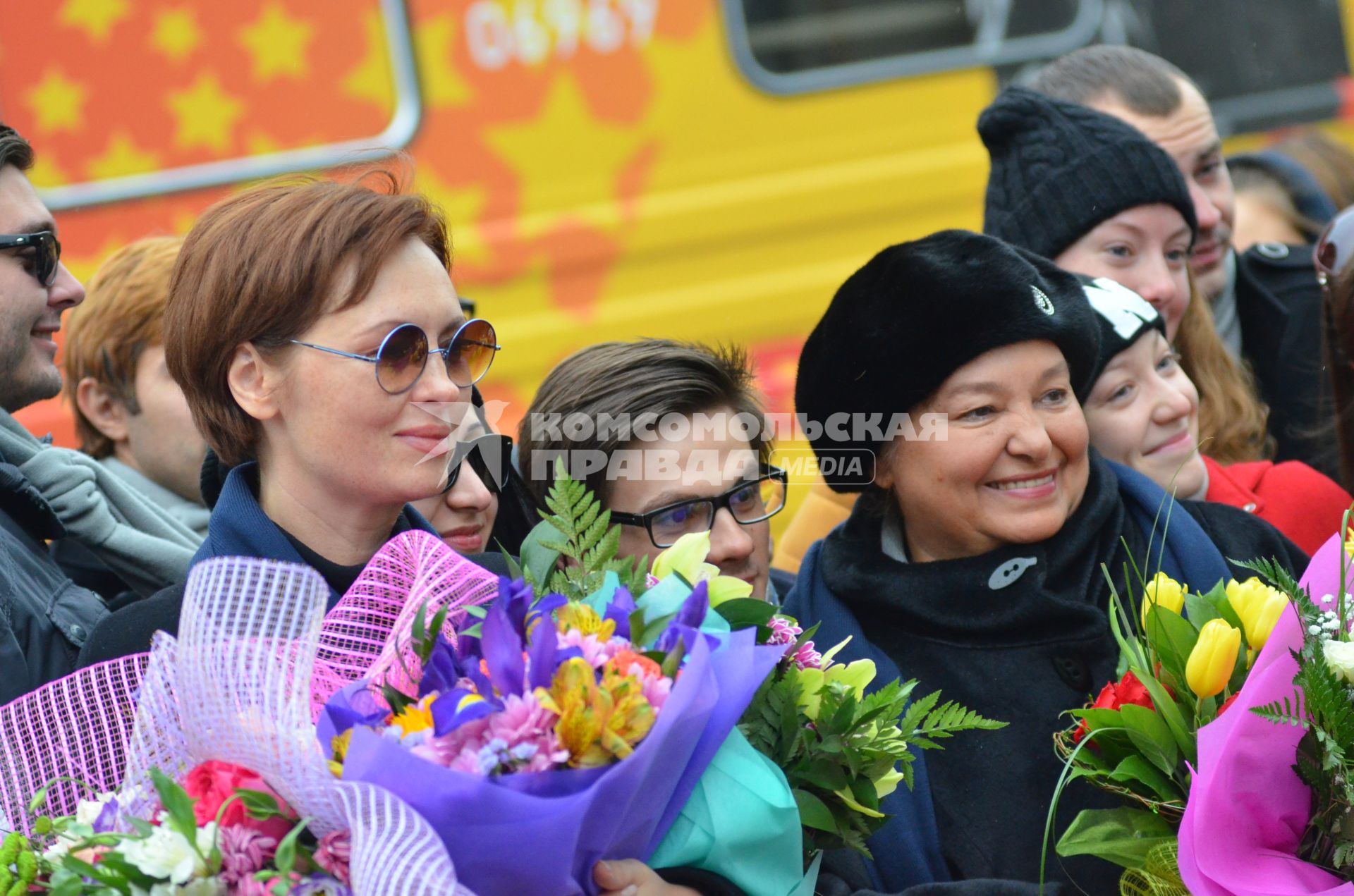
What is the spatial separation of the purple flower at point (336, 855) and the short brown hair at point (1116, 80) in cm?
289

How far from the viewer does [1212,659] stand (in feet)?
6.57

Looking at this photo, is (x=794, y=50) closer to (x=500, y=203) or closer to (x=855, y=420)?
(x=500, y=203)

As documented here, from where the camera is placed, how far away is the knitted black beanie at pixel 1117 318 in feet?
9.87

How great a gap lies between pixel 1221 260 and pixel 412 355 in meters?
2.58

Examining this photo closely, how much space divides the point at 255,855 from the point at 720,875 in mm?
604

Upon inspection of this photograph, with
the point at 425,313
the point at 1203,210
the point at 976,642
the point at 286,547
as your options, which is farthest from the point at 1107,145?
the point at 286,547

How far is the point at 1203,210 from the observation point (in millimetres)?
3844

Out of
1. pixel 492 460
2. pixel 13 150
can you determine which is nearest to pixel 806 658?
pixel 492 460

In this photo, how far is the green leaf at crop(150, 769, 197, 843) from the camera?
159cm

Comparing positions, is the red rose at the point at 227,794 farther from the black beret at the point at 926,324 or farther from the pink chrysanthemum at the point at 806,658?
the black beret at the point at 926,324

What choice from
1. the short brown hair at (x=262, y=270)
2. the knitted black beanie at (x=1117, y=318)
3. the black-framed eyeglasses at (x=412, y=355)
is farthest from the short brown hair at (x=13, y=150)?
the knitted black beanie at (x=1117, y=318)

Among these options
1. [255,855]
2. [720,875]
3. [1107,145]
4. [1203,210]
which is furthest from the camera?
[1203,210]

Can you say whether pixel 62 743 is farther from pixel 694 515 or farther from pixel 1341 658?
pixel 1341 658

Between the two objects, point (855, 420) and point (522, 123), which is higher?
point (522, 123)
